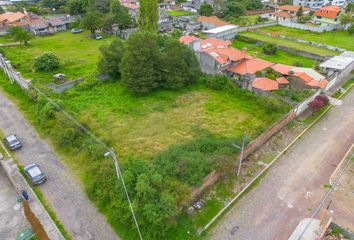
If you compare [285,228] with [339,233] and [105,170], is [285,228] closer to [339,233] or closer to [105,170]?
[339,233]

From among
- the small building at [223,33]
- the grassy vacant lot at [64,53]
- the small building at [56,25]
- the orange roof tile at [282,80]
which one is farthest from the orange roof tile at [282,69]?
the small building at [56,25]

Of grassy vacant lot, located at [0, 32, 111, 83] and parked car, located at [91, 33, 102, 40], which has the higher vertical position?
parked car, located at [91, 33, 102, 40]

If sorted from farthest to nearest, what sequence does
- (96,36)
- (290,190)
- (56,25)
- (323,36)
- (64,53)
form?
(56,25), (323,36), (96,36), (64,53), (290,190)

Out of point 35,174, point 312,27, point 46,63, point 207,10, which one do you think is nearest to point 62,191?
point 35,174

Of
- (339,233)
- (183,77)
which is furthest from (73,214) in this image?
(183,77)

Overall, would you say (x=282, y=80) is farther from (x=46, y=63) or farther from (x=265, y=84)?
(x=46, y=63)

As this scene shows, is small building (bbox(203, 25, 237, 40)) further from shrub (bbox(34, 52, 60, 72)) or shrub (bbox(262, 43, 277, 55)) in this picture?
shrub (bbox(34, 52, 60, 72))

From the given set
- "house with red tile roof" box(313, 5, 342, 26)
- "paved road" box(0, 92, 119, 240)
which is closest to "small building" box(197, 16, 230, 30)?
"house with red tile roof" box(313, 5, 342, 26)

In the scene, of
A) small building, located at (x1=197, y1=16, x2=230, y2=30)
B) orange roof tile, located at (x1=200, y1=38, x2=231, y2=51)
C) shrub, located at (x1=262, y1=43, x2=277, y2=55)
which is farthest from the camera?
small building, located at (x1=197, y1=16, x2=230, y2=30)
